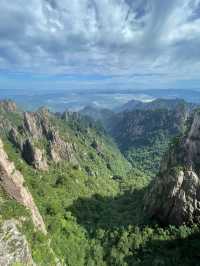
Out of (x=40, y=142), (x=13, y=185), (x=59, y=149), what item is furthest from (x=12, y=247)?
(x=59, y=149)

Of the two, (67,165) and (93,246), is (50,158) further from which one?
(93,246)

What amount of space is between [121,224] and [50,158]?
209ft

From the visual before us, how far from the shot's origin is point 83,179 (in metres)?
129

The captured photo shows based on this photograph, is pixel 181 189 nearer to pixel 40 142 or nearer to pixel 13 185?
pixel 13 185

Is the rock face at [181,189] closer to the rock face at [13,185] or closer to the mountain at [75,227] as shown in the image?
the mountain at [75,227]

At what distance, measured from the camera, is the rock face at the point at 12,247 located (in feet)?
149

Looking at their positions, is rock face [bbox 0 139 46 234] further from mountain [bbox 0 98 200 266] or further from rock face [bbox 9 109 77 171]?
rock face [bbox 9 109 77 171]

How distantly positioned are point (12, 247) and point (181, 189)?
121ft

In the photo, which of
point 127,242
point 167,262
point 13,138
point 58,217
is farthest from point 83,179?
point 167,262

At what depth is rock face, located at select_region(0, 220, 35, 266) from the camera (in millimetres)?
45531

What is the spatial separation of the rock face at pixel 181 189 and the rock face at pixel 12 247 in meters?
32.0

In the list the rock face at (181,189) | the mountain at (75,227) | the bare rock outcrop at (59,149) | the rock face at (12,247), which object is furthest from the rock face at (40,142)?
the rock face at (12,247)

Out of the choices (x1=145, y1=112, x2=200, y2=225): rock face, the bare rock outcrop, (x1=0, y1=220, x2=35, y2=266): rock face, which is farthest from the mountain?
the bare rock outcrop

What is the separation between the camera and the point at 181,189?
71.4 meters
